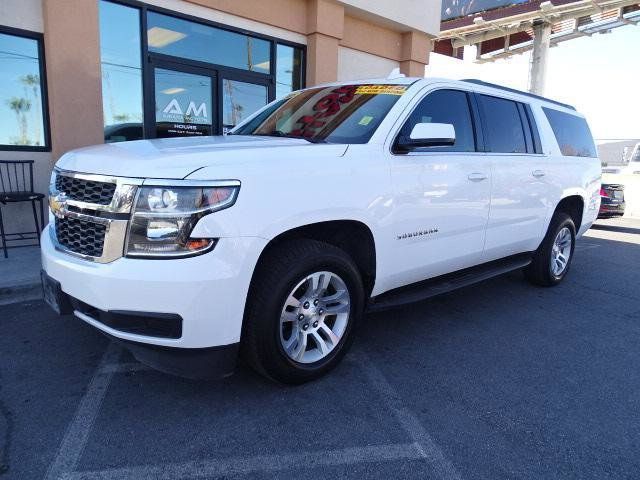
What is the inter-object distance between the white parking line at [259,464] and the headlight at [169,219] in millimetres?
987

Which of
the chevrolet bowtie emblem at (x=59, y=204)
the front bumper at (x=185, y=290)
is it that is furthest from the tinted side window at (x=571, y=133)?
the chevrolet bowtie emblem at (x=59, y=204)

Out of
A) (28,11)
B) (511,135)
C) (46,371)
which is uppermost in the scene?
(28,11)

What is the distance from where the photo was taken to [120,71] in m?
7.04

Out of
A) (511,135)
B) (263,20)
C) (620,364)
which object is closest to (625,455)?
(620,364)

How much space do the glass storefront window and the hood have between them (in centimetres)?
512

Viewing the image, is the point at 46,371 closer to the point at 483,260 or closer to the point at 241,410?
the point at 241,410

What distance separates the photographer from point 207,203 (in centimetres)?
233

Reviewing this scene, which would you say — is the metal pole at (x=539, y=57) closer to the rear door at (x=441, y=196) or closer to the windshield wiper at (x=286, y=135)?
the rear door at (x=441, y=196)

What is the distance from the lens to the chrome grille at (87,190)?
245 centimetres

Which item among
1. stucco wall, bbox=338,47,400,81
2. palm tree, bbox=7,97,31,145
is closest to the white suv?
palm tree, bbox=7,97,31,145

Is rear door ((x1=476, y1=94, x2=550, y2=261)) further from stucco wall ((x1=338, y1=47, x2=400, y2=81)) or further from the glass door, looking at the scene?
stucco wall ((x1=338, y1=47, x2=400, y2=81))

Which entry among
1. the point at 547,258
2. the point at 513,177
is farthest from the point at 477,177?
the point at 547,258

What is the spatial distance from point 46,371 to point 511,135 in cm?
416

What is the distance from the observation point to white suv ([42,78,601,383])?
232 centimetres
